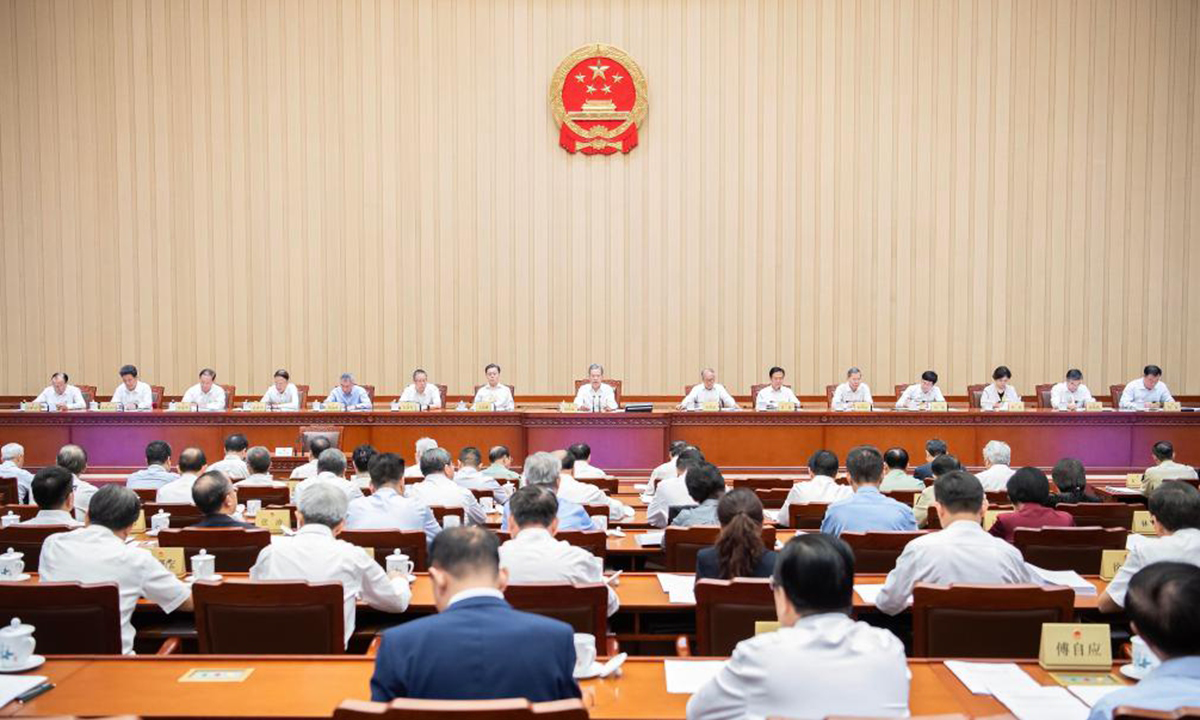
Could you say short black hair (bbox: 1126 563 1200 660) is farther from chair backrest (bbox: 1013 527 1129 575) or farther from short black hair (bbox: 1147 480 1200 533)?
chair backrest (bbox: 1013 527 1129 575)

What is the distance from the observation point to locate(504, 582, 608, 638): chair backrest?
9.55 ft

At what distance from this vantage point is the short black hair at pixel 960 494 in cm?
321

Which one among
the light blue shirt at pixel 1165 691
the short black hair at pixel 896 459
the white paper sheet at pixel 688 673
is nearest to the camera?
the light blue shirt at pixel 1165 691

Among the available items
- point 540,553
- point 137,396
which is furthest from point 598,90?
point 540,553

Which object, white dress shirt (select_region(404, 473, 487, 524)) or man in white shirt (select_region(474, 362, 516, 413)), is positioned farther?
man in white shirt (select_region(474, 362, 516, 413))

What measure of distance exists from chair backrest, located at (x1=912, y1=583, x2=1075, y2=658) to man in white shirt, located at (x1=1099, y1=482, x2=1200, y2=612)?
365 millimetres

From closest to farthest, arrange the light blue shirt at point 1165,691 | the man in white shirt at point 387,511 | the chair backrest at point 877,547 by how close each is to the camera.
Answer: the light blue shirt at point 1165,691, the chair backrest at point 877,547, the man in white shirt at point 387,511

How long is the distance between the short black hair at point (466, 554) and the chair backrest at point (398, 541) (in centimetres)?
195

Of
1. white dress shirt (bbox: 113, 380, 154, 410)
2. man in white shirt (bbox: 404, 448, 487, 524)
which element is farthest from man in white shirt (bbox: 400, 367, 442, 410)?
man in white shirt (bbox: 404, 448, 487, 524)

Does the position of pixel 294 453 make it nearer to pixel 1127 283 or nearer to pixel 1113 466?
pixel 1113 466

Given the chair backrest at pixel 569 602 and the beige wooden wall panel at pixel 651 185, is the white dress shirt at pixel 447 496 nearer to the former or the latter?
the chair backrest at pixel 569 602

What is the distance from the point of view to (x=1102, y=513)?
4.79 meters

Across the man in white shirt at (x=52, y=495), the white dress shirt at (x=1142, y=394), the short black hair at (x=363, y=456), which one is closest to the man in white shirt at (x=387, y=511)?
the man in white shirt at (x=52, y=495)

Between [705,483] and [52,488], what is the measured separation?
2.84 metres
